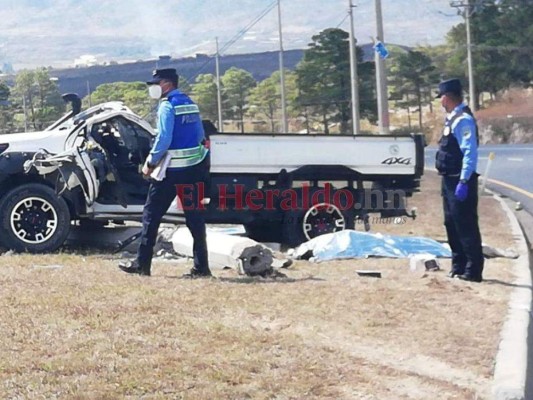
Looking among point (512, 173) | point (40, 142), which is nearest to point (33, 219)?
point (40, 142)

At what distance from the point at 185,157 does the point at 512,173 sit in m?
23.7

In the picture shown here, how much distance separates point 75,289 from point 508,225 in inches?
365

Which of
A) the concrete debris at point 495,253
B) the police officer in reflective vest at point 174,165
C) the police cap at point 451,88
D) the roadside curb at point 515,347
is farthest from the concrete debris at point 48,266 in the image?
the concrete debris at point 495,253

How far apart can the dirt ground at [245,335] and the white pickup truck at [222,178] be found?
2061mm

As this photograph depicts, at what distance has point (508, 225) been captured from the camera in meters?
16.6

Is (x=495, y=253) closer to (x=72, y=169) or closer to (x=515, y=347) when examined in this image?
(x=72, y=169)

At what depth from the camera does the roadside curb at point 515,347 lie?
632 cm

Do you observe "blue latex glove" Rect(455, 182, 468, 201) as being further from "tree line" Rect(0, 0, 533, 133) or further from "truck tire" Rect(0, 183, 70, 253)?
"tree line" Rect(0, 0, 533, 133)

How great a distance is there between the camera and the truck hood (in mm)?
12836

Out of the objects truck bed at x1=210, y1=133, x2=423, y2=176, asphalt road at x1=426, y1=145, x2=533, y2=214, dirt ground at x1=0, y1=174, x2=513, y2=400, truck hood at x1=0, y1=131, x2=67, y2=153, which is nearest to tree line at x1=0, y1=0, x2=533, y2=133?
asphalt road at x1=426, y1=145, x2=533, y2=214

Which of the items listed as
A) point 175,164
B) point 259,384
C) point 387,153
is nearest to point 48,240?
point 175,164

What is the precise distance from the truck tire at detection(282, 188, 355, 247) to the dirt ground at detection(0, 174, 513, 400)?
9.79 feet

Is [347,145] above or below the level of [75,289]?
above

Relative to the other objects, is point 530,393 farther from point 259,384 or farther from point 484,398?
point 259,384
